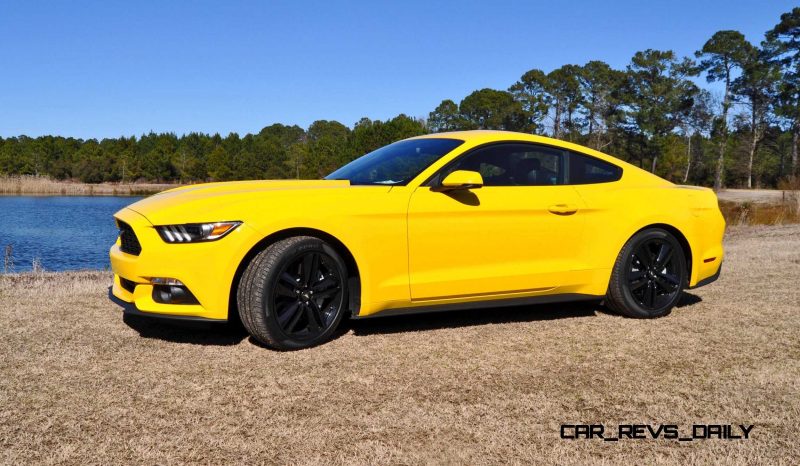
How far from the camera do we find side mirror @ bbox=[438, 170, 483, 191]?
424 cm

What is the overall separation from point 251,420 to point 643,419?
6.25 ft

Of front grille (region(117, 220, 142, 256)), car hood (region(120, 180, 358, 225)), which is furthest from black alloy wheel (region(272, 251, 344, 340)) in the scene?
front grille (region(117, 220, 142, 256))

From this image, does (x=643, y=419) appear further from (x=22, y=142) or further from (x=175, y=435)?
(x=22, y=142)

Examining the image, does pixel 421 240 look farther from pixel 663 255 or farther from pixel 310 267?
pixel 663 255

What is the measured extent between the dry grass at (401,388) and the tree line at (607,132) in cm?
5205

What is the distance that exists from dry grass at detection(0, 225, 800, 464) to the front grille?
64cm

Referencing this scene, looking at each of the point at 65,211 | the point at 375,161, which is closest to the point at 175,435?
the point at 375,161

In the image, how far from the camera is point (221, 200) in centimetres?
396

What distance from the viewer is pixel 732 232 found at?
15242 mm

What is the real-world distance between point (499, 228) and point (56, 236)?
71.1 ft

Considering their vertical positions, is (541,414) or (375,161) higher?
(375,161)

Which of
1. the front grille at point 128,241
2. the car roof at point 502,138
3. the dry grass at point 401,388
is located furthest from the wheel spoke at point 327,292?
the car roof at point 502,138

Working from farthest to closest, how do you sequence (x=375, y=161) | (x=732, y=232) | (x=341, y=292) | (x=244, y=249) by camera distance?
(x=732, y=232)
(x=375, y=161)
(x=341, y=292)
(x=244, y=249)

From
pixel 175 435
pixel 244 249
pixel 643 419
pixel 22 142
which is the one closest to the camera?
pixel 175 435
